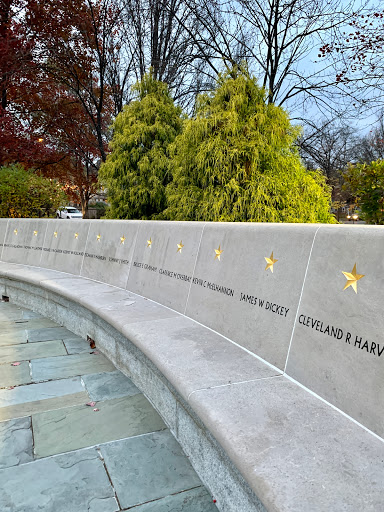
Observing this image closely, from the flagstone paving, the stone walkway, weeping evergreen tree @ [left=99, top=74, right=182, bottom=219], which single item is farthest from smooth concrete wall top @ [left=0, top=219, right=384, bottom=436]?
weeping evergreen tree @ [left=99, top=74, right=182, bottom=219]

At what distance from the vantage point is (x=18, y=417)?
3182 mm

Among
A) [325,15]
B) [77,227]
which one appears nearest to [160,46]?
[325,15]

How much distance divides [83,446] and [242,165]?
574 cm

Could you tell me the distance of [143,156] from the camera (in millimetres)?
10305

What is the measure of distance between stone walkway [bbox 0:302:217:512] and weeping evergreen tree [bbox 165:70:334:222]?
13.0 ft

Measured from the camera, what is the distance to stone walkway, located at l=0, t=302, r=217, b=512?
7.44 ft

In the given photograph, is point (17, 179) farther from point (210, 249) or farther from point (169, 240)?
point (210, 249)

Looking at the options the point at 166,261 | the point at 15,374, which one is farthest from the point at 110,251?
the point at 15,374

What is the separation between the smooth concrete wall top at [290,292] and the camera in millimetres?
2070

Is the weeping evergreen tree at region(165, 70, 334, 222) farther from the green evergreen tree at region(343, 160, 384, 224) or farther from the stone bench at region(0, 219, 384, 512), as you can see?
the stone bench at region(0, 219, 384, 512)

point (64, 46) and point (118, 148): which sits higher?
point (64, 46)

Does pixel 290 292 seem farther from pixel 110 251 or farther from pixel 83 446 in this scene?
pixel 110 251

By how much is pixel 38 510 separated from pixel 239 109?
7.02 metres

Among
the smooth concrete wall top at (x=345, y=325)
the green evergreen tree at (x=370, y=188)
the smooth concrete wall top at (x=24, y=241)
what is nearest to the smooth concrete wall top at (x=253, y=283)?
the smooth concrete wall top at (x=345, y=325)
